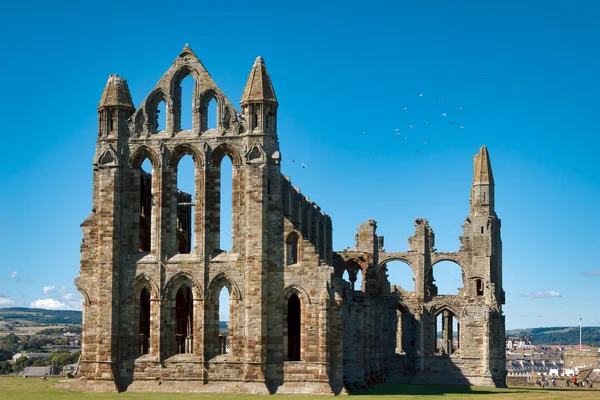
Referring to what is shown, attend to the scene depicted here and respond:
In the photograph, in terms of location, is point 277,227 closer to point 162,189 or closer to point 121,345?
point 162,189

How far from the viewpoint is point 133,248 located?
5316 cm

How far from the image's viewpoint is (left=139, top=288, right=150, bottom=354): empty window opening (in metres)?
53.7

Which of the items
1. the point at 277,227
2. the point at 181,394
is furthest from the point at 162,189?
the point at 181,394

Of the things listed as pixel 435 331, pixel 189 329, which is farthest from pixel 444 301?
pixel 189 329

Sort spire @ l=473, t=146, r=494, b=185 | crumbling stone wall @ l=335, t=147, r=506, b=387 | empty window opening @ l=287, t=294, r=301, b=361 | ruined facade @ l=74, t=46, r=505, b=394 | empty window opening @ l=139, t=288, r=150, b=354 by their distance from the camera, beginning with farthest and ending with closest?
spire @ l=473, t=146, r=494, b=185 → crumbling stone wall @ l=335, t=147, r=506, b=387 → empty window opening @ l=139, t=288, r=150, b=354 → empty window opening @ l=287, t=294, r=301, b=361 → ruined facade @ l=74, t=46, r=505, b=394

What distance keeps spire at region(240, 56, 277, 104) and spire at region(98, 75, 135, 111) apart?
603 cm

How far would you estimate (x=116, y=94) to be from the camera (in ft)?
176

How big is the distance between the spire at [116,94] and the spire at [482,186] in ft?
108

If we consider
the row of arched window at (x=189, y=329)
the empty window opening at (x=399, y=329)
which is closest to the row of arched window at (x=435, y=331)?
the empty window opening at (x=399, y=329)

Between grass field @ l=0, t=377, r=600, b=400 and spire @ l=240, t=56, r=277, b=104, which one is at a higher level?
spire @ l=240, t=56, r=277, b=104

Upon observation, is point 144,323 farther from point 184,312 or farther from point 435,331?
point 435,331

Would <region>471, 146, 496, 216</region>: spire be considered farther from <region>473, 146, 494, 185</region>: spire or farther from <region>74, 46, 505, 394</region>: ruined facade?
<region>74, 46, 505, 394</region>: ruined facade

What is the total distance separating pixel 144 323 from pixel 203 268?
5700mm

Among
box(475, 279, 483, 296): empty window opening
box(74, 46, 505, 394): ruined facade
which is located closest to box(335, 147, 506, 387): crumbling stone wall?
box(475, 279, 483, 296): empty window opening
